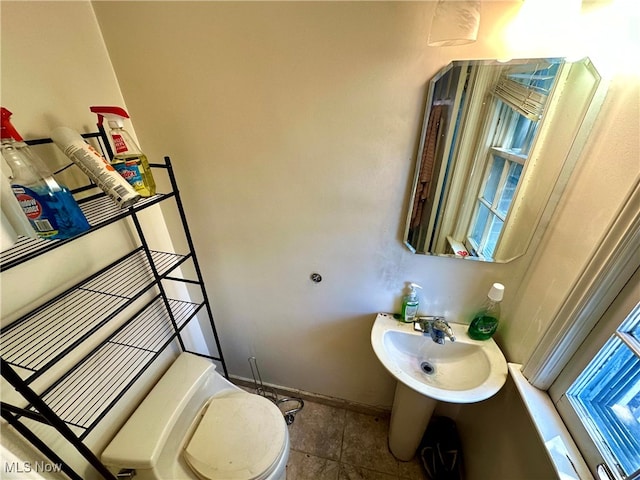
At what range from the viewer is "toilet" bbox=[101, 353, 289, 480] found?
37.1 inches

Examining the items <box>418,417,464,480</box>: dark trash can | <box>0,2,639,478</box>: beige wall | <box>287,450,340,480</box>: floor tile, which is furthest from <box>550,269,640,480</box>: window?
<box>287,450,340,480</box>: floor tile

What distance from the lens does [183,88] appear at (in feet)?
3.04

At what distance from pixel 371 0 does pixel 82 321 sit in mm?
1289

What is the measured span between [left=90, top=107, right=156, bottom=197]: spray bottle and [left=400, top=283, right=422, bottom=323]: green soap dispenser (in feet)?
3.40

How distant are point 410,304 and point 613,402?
60 cm

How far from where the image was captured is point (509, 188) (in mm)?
884

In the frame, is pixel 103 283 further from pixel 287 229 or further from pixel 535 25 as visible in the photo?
pixel 535 25

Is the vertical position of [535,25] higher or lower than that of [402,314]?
higher

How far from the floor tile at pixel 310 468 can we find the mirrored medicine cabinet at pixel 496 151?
1241 millimetres

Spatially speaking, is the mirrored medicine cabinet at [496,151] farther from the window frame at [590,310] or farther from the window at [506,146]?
the window frame at [590,310]

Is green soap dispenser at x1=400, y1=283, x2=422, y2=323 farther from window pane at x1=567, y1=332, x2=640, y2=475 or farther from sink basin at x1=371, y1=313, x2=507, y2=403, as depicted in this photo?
window pane at x1=567, y1=332, x2=640, y2=475

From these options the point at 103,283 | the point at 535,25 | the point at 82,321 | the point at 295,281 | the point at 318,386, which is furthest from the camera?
the point at 318,386

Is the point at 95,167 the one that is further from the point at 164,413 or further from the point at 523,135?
the point at 523,135

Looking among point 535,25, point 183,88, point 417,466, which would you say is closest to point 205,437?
point 417,466
